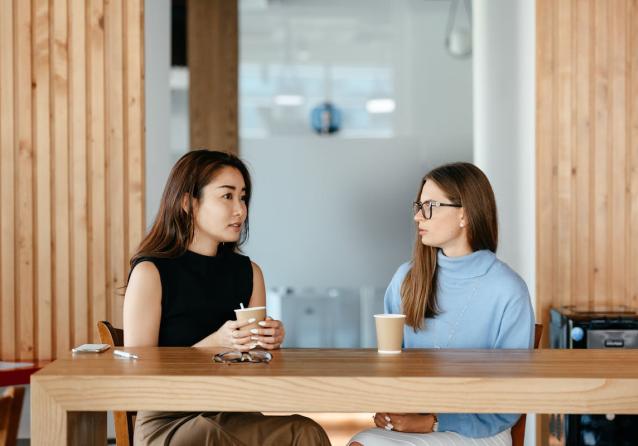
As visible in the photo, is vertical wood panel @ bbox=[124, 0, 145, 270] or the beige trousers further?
vertical wood panel @ bbox=[124, 0, 145, 270]

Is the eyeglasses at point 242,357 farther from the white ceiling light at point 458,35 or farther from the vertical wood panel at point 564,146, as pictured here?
the white ceiling light at point 458,35

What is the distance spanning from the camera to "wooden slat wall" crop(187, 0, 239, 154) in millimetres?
6426

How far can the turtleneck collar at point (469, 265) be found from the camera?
2717 mm

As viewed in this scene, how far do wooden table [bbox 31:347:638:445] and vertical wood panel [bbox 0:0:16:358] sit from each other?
2518mm

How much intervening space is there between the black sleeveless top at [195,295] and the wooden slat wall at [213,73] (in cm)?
357

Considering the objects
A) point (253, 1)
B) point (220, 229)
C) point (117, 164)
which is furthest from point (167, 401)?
point (253, 1)

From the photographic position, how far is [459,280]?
2.74 meters

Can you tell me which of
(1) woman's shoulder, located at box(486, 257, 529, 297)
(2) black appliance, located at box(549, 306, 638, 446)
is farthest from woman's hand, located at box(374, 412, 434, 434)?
(2) black appliance, located at box(549, 306, 638, 446)

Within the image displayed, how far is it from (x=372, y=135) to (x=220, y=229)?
3.76 m

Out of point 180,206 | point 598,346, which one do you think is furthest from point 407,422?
point 598,346

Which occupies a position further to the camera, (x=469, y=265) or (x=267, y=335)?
(x=469, y=265)

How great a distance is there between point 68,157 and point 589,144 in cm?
262

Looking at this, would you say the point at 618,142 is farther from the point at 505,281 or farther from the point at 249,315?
the point at 249,315

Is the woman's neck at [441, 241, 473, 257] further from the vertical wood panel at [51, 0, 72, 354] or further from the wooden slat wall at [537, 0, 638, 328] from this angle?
the vertical wood panel at [51, 0, 72, 354]
